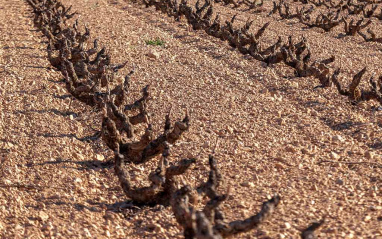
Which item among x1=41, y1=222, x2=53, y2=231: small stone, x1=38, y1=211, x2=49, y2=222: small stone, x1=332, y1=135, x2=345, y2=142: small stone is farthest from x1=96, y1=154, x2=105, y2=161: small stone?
x1=332, y1=135, x2=345, y2=142: small stone

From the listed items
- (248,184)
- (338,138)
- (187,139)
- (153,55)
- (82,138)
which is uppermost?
(338,138)

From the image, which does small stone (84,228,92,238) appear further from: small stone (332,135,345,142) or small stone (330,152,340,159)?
small stone (332,135,345,142)

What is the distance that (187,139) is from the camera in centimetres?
458

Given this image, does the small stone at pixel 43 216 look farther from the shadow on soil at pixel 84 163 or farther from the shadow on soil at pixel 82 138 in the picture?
the shadow on soil at pixel 82 138

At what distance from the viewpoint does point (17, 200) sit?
3.36 m

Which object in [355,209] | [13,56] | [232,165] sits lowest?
[13,56]

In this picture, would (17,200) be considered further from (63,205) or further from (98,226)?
(98,226)

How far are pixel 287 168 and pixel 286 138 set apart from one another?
2.12 feet

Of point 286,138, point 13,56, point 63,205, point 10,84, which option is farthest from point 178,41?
point 63,205

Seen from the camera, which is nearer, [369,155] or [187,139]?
[369,155]

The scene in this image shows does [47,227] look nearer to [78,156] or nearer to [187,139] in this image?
[78,156]

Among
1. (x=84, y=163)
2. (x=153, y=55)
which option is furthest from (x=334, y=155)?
(x=153, y=55)

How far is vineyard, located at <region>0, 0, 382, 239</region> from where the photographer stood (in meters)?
3.22

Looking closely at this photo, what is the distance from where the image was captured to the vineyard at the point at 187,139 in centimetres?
322
